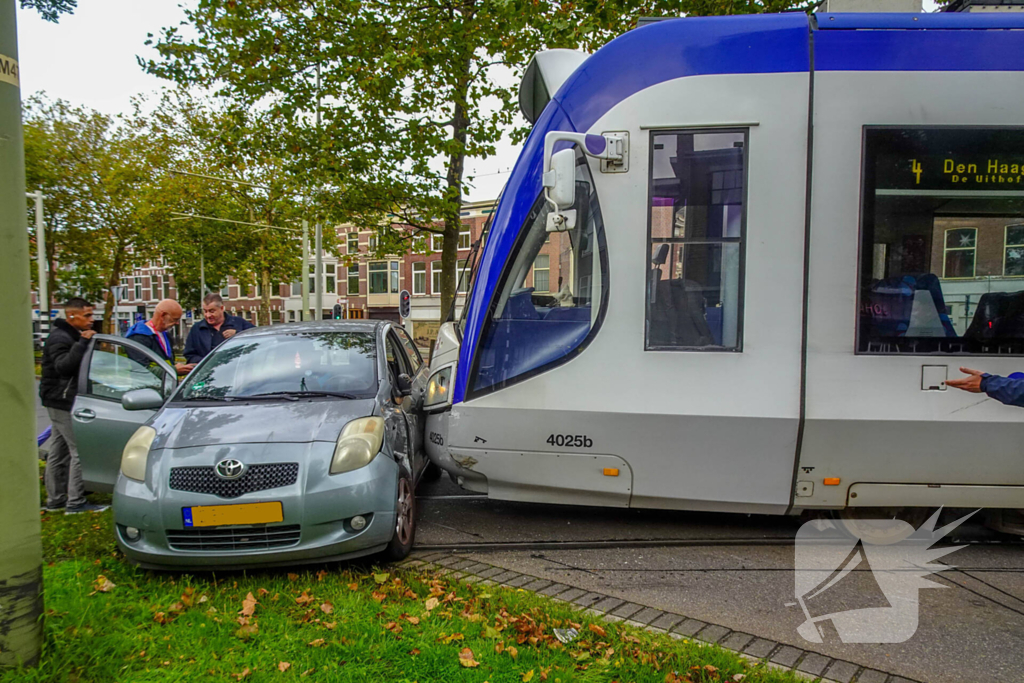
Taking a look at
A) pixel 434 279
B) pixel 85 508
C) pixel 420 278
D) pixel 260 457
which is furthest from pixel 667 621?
pixel 420 278

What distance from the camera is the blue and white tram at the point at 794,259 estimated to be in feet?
13.6

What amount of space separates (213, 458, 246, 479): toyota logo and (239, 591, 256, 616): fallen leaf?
685mm

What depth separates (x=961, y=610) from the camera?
3.75 metres

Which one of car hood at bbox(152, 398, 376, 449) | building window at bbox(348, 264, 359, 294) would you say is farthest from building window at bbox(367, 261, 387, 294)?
car hood at bbox(152, 398, 376, 449)

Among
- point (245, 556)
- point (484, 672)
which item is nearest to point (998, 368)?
point (484, 672)

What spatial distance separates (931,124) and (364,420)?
4066 mm

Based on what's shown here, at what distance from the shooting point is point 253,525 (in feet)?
12.8

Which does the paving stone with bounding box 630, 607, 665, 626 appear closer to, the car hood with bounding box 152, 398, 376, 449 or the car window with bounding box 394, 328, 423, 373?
the car hood with bounding box 152, 398, 376, 449

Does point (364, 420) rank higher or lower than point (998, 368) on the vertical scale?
lower

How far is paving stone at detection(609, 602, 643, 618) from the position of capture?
144 inches

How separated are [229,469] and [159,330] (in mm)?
3371

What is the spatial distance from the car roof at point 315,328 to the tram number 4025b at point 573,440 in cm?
201

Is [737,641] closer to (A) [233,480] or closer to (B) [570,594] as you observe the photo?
(B) [570,594]

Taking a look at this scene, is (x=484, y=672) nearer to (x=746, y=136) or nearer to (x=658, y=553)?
(x=658, y=553)
